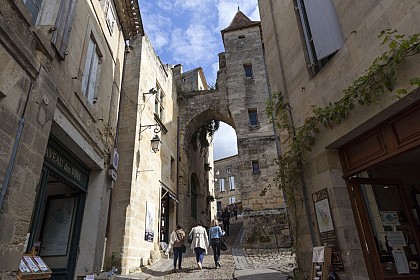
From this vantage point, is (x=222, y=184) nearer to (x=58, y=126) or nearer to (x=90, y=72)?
(x=90, y=72)

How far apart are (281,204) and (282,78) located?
7.95 m

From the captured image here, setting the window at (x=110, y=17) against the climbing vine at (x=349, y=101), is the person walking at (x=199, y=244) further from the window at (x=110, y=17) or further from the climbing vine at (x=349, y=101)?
the window at (x=110, y=17)

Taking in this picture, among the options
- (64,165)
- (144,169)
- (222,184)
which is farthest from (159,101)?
(222,184)

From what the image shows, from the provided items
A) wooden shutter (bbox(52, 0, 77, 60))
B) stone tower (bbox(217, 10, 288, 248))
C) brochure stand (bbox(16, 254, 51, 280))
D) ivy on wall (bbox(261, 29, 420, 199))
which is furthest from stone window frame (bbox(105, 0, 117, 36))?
stone tower (bbox(217, 10, 288, 248))

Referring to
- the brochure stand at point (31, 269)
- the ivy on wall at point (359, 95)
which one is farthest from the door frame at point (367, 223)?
the brochure stand at point (31, 269)

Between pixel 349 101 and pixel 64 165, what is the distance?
4.03 m

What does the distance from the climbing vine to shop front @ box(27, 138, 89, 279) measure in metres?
3.32

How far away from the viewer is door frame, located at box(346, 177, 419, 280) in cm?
328

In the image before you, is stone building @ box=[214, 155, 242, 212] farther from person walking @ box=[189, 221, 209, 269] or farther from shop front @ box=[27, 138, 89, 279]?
shop front @ box=[27, 138, 89, 279]

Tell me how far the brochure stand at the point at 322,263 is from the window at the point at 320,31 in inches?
96.0

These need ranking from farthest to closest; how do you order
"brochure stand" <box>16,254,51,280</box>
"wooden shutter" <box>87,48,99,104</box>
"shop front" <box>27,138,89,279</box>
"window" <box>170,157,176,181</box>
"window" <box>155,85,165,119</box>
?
1. "window" <box>170,157,176,181</box>
2. "window" <box>155,85,165,119</box>
3. "wooden shutter" <box>87,48,99,104</box>
4. "shop front" <box>27,138,89,279</box>
5. "brochure stand" <box>16,254,51,280</box>

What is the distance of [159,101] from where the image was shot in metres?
11.5

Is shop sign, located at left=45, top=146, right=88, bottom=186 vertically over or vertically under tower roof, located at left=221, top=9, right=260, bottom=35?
under

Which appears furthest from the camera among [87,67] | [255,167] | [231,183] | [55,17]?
[231,183]
